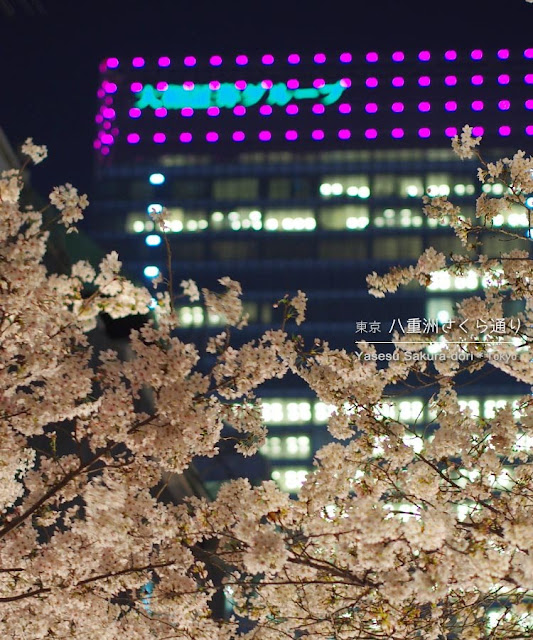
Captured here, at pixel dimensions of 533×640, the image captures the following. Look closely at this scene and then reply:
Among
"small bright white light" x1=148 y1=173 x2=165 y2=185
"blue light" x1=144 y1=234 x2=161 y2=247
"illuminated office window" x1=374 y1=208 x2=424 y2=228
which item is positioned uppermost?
"small bright white light" x1=148 y1=173 x2=165 y2=185

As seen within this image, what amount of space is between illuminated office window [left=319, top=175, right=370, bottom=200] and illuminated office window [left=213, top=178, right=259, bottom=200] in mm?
6337

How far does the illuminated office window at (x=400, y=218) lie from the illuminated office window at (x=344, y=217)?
1.29 m

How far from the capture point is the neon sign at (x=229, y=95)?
97.3 m

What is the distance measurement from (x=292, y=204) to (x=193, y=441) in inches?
3183

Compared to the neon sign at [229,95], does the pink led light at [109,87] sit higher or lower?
higher

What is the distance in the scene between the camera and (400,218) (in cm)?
8775

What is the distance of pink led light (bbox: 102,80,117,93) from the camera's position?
98688 millimetres

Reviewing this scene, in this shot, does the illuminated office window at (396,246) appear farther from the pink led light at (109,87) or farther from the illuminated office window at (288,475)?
the pink led light at (109,87)

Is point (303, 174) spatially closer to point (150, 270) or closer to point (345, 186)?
point (345, 186)

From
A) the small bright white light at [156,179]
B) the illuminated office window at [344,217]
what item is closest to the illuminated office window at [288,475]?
the illuminated office window at [344,217]

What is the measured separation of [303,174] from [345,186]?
13.5 feet

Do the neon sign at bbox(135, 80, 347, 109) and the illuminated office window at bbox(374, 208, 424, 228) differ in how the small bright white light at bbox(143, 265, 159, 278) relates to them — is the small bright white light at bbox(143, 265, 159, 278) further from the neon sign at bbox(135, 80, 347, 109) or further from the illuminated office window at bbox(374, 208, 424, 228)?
the illuminated office window at bbox(374, 208, 424, 228)

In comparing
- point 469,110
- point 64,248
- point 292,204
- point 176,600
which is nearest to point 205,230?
point 292,204

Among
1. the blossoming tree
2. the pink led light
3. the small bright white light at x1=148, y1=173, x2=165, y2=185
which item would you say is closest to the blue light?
the small bright white light at x1=148, y1=173, x2=165, y2=185
